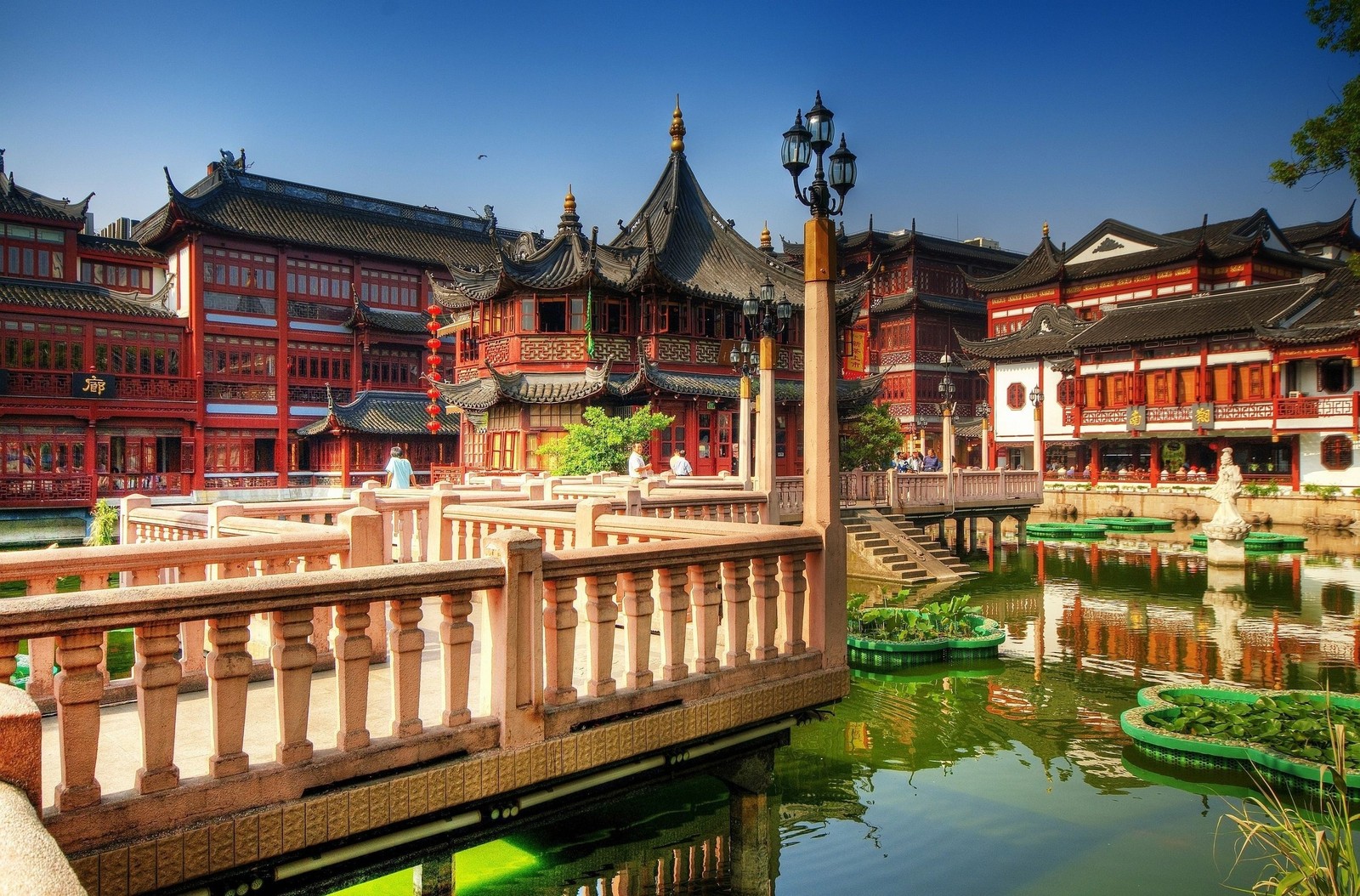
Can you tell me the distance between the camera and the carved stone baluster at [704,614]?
5.28 meters

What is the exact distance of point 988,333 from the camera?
53562 mm

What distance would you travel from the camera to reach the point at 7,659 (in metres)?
3.17

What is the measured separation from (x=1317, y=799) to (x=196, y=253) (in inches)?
1555

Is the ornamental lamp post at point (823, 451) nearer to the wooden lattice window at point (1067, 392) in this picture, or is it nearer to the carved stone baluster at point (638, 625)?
the carved stone baluster at point (638, 625)

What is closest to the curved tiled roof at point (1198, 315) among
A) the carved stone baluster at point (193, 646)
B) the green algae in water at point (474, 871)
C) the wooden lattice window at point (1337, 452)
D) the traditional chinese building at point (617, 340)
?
the wooden lattice window at point (1337, 452)

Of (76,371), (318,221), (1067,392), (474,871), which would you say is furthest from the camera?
(1067,392)

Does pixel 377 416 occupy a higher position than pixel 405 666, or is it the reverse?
pixel 377 416

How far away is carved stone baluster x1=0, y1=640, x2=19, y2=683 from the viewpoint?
3.14 metres

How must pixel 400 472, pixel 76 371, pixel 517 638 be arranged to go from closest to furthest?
pixel 517 638 < pixel 400 472 < pixel 76 371

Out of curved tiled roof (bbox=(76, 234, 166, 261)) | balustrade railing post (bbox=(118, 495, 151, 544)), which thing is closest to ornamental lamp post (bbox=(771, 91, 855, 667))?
balustrade railing post (bbox=(118, 495, 151, 544))

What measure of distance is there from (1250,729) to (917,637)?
5325 millimetres

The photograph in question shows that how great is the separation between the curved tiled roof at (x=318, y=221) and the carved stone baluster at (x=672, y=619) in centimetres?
3663

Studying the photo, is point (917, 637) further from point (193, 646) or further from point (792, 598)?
point (193, 646)

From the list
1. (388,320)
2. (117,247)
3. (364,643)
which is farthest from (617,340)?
(364,643)
